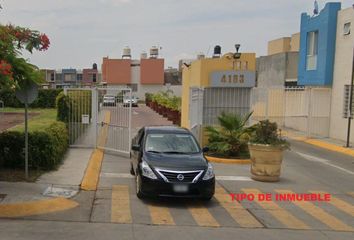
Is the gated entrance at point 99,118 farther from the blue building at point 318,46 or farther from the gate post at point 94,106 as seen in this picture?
the blue building at point 318,46

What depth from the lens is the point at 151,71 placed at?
83.6 metres

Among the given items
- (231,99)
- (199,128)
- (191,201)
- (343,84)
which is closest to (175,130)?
(191,201)

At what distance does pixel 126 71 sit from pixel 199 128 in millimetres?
66404

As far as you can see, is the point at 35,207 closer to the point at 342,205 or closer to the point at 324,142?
the point at 342,205

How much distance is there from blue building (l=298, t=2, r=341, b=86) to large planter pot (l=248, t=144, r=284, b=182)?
13.4 meters

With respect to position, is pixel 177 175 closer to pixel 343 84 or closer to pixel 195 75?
pixel 195 75

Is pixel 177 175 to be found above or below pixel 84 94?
below

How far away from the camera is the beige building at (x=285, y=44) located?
49.0 m

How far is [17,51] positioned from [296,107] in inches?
848

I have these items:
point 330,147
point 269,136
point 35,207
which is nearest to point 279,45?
point 330,147

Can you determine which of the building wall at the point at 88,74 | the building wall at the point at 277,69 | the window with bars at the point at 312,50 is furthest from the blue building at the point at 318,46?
the building wall at the point at 88,74

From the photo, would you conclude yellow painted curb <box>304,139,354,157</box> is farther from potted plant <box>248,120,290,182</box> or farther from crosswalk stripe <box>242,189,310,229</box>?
crosswalk stripe <box>242,189,310,229</box>

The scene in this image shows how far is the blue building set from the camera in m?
24.7

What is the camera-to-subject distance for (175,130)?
39.0 ft
